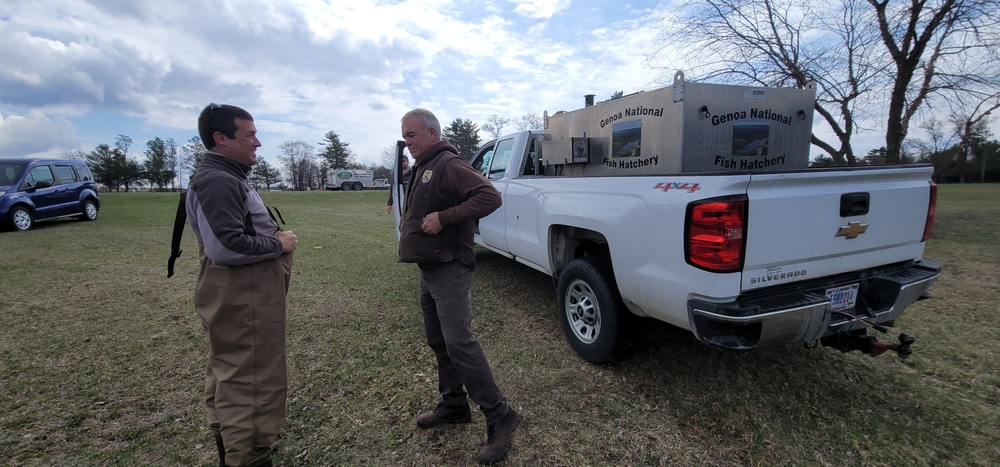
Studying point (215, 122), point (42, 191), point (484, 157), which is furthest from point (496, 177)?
point (42, 191)

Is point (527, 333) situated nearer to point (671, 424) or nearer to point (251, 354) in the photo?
point (671, 424)

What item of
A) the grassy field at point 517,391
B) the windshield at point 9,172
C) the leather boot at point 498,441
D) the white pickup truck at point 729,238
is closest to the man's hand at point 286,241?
the grassy field at point 517,391

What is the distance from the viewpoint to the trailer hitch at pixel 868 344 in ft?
8.37

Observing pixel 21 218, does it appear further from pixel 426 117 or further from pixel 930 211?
pixel 930 211

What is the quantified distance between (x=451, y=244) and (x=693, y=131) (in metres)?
2.51

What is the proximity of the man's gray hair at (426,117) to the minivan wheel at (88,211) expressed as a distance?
14.7 meters

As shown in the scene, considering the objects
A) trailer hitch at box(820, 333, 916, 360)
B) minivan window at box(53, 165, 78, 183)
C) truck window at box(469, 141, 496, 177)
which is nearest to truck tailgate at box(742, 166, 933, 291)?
trailer hitch at box(820, 333, 916, 360)

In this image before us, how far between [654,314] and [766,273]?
657 millimetres

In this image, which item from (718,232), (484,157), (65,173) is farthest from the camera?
(65,173)

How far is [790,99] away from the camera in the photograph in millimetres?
4133

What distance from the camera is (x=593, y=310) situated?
3.36 meters

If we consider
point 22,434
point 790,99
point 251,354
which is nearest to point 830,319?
point 790,99

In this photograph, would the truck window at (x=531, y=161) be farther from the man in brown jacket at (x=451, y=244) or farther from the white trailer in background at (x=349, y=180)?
the white trailer in background at (x=349, y=180)

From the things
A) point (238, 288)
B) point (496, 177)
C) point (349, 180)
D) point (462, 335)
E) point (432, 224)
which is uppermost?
point (349, 180)
